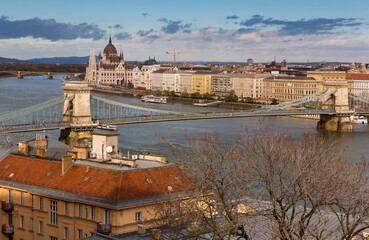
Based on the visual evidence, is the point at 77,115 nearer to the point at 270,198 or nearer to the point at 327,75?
the point at 270,198

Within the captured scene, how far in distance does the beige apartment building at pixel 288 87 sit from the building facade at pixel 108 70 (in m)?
33.8

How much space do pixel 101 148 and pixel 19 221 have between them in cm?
222

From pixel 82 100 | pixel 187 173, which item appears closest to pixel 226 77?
pixel 82 100

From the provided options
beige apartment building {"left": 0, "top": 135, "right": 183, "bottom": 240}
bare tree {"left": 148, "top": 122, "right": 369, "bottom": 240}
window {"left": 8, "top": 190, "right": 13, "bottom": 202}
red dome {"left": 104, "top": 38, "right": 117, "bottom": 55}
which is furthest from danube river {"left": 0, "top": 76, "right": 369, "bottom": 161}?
red dome {"left": 104, "top": 38, "right": 117, "bottom": 55}

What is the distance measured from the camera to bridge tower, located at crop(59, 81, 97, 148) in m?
26.0

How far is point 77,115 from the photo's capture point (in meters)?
27.0

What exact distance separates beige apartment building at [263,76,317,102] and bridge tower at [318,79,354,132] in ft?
45.7

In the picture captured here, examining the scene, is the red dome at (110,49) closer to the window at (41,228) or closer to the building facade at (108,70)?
the building facade at (108,70)

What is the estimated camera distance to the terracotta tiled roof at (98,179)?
9344 mm

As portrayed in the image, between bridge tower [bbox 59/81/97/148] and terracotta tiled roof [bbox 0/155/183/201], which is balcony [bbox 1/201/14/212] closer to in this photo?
terracotta tiled roof [bbox 0/155/183/201]

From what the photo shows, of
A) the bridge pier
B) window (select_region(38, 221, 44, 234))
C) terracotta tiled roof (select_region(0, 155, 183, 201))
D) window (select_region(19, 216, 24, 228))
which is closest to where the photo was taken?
terracotta tiled roof (select_region(0, 155, 183, 201))

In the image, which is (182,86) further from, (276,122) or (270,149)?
(270,149)

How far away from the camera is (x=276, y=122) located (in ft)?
123

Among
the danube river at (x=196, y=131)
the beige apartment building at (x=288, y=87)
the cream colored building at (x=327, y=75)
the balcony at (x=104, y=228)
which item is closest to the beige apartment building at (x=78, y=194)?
the balcony at (x=104, y=228)
